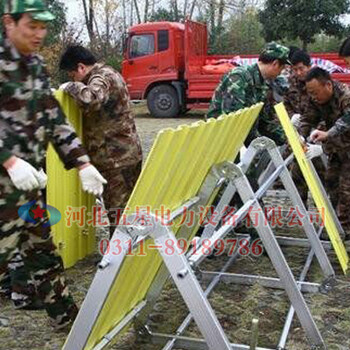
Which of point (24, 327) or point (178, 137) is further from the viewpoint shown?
point (24, 327)

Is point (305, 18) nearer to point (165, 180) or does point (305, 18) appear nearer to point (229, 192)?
point (229, 192)

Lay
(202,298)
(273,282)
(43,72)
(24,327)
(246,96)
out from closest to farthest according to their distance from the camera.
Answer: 1. (202,298)
2. (43,72)
3. (24,327)
4. (273,282)
5. (246,96)

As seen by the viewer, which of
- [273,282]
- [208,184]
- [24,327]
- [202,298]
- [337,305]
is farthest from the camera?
[273,282]

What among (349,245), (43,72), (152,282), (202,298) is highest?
(43,72)

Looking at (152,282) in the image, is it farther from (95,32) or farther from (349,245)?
(95,32)

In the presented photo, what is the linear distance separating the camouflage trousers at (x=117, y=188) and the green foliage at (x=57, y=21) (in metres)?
14.3

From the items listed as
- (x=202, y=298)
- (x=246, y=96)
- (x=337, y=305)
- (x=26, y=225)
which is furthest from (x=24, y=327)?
(x=246, y=96)

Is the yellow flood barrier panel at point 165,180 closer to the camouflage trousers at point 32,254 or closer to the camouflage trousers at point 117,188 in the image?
the camouflage trousers at point 32,254

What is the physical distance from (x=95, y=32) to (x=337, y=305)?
20271mm

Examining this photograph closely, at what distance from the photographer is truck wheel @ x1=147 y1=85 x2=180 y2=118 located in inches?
620

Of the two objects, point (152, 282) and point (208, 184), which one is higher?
point (208, 184)

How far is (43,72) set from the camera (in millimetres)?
2887

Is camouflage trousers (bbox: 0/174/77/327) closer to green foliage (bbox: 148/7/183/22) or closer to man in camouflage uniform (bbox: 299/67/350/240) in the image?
man in camouflage uniform (bbox: 299/67/350/240)

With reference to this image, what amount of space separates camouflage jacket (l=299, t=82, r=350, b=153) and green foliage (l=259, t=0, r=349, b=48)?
45.0ft
